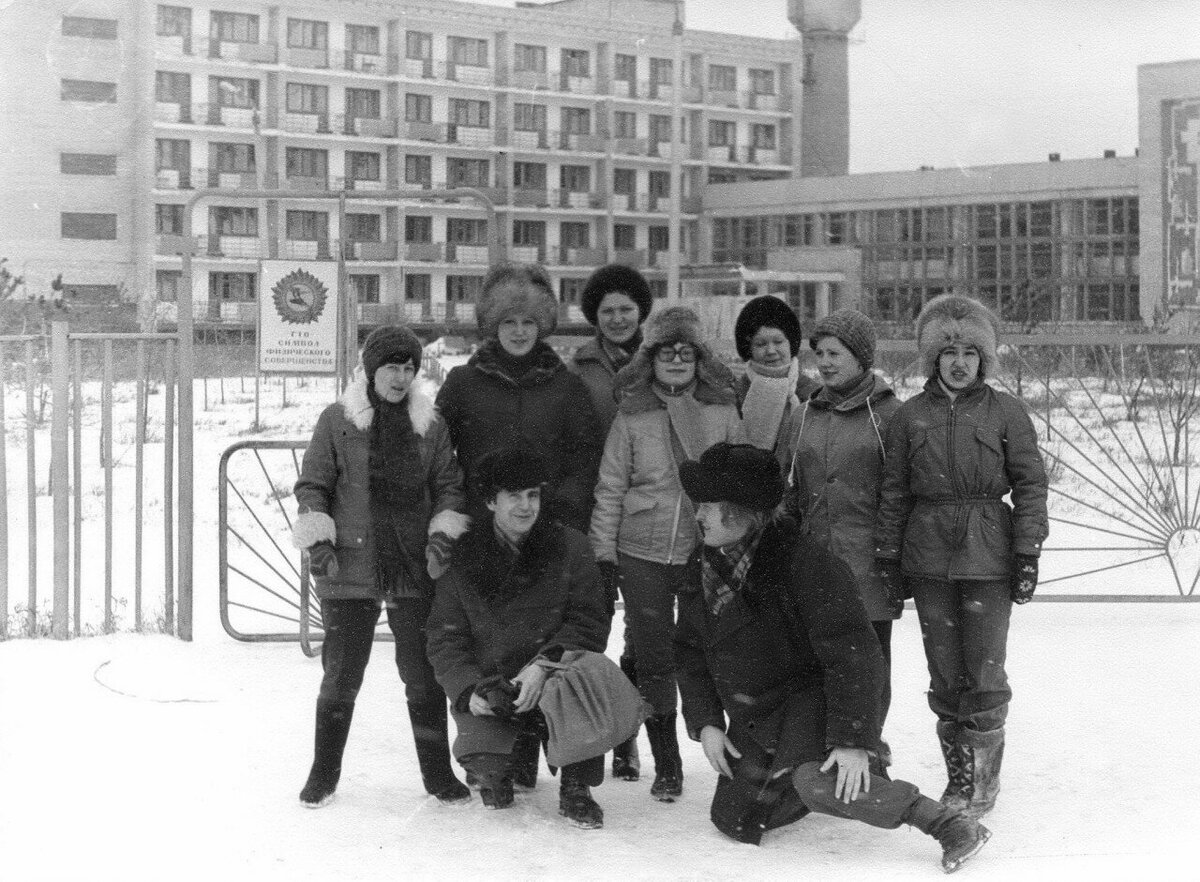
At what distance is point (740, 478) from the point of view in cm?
359

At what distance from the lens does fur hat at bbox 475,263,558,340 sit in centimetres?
423

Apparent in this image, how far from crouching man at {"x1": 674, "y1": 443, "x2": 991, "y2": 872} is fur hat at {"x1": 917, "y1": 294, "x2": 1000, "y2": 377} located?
2.29ft

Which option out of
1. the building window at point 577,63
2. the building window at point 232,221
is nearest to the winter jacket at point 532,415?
the building window at point 232,221

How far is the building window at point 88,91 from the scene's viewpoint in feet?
32.5

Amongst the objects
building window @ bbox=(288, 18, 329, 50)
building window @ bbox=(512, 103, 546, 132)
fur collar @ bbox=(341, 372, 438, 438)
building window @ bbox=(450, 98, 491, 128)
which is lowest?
fur collar @ bbox=(341, 372, 438, 438)

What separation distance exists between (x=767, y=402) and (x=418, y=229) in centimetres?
795

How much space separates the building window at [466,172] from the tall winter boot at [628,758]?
35.8ft

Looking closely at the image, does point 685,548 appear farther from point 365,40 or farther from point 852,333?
point 365,40

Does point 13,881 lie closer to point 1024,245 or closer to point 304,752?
point 304,752

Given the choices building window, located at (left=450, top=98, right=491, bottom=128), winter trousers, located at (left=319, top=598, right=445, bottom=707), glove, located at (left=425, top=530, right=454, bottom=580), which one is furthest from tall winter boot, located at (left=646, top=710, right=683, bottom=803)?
building window, located at (left=450, top=98, right=491, bottom=128)

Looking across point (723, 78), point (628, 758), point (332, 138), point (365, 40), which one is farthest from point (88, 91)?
point (723, 78)

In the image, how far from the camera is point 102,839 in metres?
3.71

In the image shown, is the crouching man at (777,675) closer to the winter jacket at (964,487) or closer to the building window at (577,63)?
the winter jacket at (964,487)

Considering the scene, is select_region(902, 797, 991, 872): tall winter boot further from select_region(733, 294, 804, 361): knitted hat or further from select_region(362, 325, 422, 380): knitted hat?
select_region(362, 325, 422, 380): knitted hat
